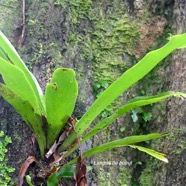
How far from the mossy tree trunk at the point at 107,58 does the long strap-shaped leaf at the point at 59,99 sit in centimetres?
21

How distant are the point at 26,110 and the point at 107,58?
627 mm

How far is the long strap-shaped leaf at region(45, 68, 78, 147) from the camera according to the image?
98cm

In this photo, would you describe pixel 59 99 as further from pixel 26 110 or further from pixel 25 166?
pixel 25 166

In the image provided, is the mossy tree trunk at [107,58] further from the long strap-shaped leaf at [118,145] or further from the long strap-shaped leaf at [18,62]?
the long strap-shaped leaf at [18,62]

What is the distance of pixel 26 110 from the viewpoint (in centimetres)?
113

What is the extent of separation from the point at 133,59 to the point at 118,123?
1.10ft

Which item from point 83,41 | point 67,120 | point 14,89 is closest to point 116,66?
point 83,41

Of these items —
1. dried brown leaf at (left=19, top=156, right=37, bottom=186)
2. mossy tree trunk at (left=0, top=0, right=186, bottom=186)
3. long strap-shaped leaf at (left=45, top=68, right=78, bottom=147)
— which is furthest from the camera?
mossy tree trunk at (left=0, top=0, right=186, bottom=186)

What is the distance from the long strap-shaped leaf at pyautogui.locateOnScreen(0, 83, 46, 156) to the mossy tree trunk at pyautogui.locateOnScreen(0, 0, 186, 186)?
12 centimetres

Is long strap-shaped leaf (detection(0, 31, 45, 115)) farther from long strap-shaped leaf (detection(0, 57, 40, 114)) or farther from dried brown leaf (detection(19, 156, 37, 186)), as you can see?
dried brown leaf (detection(19, 156, 37, 186))

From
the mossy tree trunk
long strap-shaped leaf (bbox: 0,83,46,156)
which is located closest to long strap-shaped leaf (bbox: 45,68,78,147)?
long strap-shaped leaf (bbox: 0,83,46,156)

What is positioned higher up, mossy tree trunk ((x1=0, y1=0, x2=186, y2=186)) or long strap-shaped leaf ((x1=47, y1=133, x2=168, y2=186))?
mossy tree trunk ((x1=0, y1=0, x2=186, y2=186))

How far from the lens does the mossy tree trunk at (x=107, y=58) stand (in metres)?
1.40

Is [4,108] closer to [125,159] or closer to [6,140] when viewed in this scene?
[6,140]
